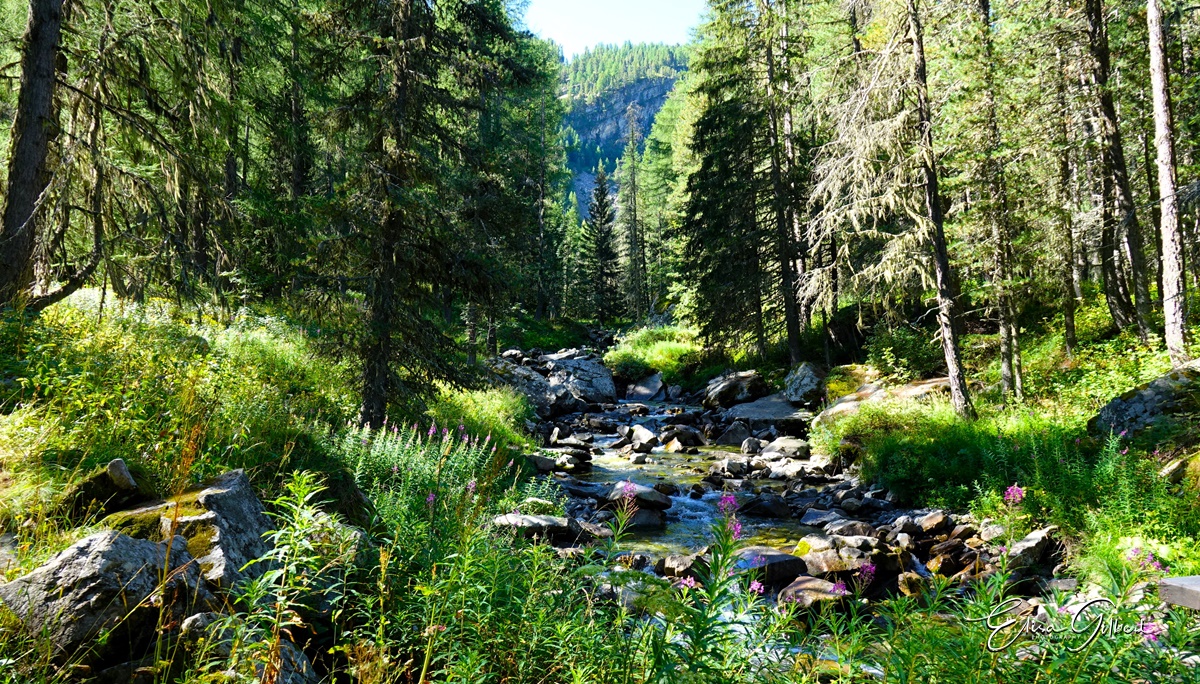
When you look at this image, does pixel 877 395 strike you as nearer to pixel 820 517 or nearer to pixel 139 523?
pixel 820 517

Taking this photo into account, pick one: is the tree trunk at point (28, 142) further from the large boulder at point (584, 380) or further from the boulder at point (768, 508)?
the large boulder at point (584, 380)

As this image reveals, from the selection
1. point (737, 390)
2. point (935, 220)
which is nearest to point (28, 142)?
point (935, 220)

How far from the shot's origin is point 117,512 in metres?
3.23

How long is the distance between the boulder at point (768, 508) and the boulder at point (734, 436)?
5640mm

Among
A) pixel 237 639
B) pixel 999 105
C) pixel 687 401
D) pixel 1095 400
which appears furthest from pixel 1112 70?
pixel 237 639

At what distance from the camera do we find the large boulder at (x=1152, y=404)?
7.74 m

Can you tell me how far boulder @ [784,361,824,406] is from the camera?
57.2ft

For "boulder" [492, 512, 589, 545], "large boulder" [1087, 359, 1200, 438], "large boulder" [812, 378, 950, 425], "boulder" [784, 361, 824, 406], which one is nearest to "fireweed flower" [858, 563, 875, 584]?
"boulder" [492, 512, 589, 545]

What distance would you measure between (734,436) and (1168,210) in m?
9.76

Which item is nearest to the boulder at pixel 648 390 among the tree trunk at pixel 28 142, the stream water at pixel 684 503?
the stream water at pixel 684 503

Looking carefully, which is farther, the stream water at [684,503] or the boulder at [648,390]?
the boulder at [648,390]

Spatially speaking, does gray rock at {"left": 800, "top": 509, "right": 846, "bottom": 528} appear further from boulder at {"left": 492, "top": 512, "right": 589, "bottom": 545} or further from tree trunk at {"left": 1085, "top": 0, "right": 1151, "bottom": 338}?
tree trunk at {"left": 1085, "top": 0, "right": 1151, "bottom": 338}

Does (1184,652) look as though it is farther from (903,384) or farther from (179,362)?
(903,384)

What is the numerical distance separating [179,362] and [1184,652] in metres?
7.47
